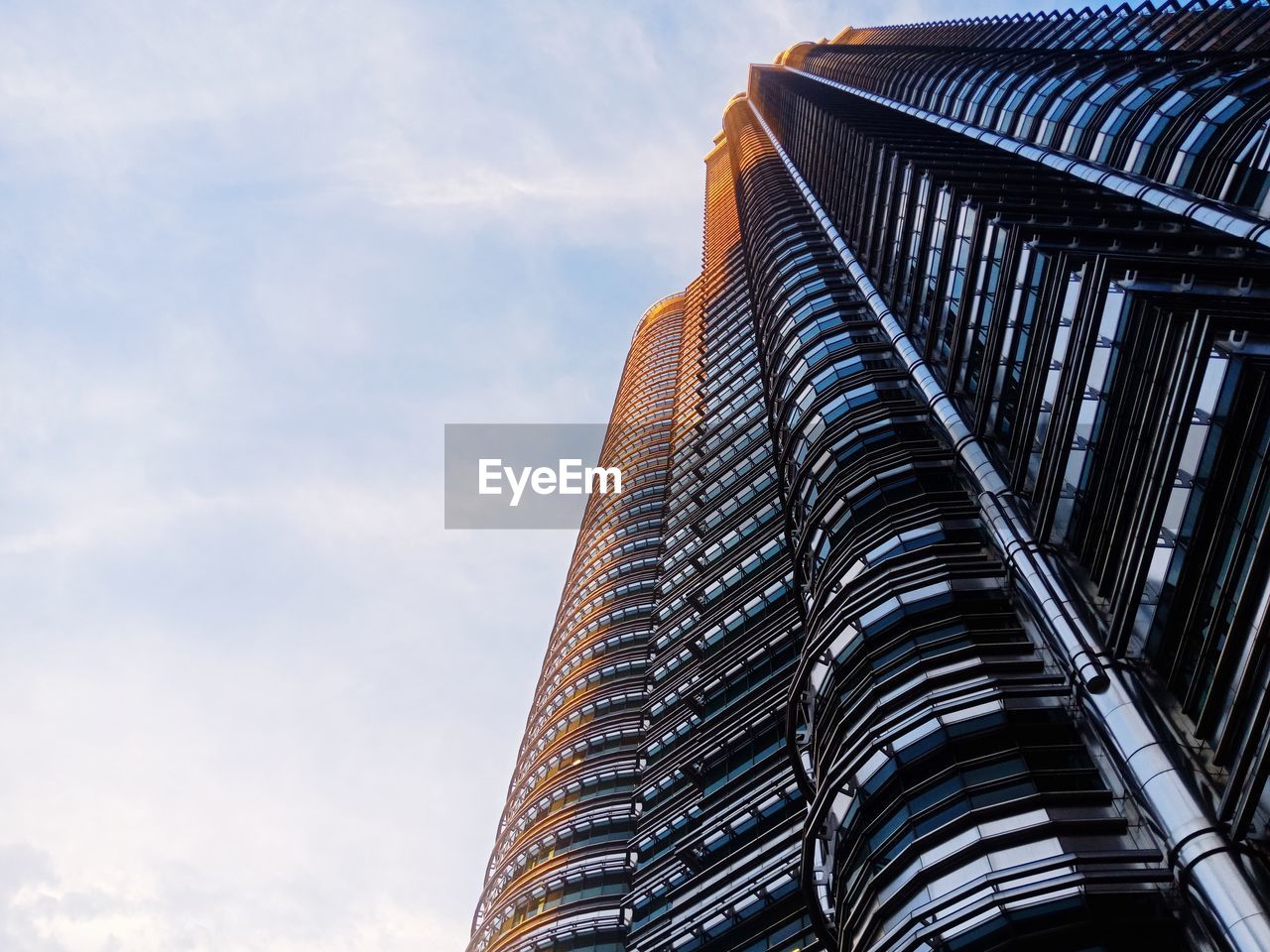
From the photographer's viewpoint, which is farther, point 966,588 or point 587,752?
point 587,752

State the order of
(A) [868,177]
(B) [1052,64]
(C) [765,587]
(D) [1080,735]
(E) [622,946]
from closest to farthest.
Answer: (D) [1080,735]
(E) [622,946]
(C) [765,587]
(A) [868,177]
(B) [1052,64]

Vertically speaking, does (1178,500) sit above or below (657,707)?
below

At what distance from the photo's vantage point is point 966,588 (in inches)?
1156

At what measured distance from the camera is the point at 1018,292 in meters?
33.1

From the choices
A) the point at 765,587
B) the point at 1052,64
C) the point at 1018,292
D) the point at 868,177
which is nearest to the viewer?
the point at 1018,292

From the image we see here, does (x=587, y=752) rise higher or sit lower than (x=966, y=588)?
higher

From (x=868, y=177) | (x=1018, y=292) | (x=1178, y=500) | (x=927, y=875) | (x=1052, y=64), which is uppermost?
(x=1052, y=64)

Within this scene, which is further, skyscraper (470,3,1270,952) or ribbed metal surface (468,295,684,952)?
ribbed metal surface (468,295,684,952)

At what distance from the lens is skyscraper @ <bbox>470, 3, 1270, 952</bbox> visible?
2106cm

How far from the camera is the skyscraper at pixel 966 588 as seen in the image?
21.1 metres

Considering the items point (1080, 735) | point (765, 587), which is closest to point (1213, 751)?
point (1080, 735)

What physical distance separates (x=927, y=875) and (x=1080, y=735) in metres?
5.04

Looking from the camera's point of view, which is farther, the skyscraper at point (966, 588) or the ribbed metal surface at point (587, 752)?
the ribbed metal surface at point (587, 752)

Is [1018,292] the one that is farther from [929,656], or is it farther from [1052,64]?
[1052,64]
